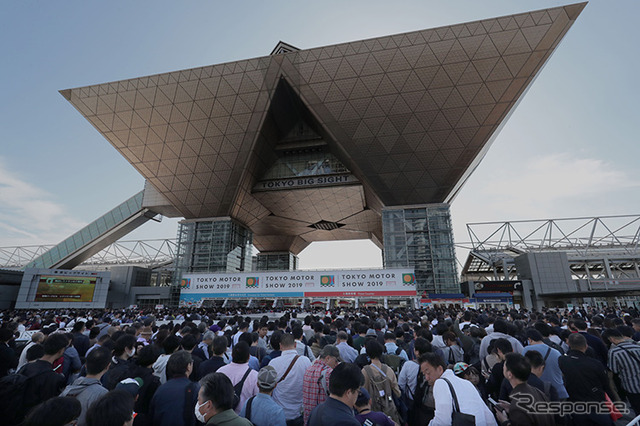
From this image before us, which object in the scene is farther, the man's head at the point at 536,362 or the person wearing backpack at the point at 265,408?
the man's head at the point at 536,362

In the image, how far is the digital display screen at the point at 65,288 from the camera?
35906 mm

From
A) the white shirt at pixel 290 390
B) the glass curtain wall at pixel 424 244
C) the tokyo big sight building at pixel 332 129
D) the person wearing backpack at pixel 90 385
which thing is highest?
the tokyo big sight building at pixel 332 129

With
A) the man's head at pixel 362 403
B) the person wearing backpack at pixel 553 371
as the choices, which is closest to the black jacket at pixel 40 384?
the man's head at pixel 362 403

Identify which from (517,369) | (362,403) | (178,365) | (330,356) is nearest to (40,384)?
(178,365)

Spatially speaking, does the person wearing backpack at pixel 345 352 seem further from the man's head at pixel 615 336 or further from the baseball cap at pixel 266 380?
the man's head at pixel 615 336

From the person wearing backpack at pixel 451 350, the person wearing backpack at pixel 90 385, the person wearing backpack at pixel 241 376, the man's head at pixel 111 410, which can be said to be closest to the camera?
the man's head at pixel 111 410

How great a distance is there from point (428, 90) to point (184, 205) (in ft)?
104

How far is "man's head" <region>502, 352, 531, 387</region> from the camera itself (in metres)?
3.24

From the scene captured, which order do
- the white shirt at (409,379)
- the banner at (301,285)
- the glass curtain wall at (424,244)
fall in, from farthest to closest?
1. the glass curtain wall at (424,244)
2. the banner at (301,285)
3. the white shirt at (409,379)

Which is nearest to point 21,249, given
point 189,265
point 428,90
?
point 189,265

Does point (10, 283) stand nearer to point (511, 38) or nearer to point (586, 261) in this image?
point (511, 38)

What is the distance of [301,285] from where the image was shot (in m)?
31.8

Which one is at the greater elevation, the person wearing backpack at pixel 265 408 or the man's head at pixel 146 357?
the man's head at pixel 146 357

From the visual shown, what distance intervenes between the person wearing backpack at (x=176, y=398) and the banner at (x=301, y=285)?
28165 mm
